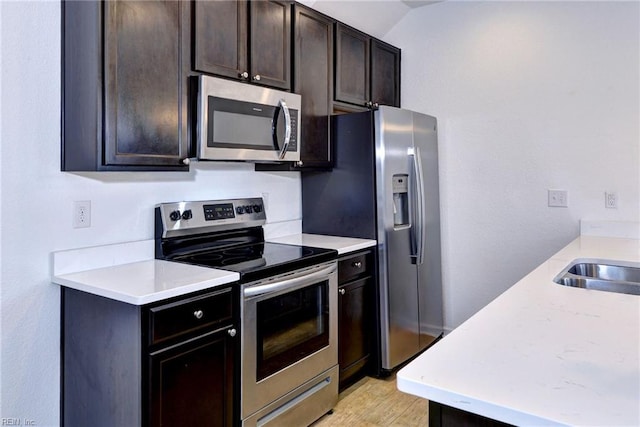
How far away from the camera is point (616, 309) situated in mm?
1337

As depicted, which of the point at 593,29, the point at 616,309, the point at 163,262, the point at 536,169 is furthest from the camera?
the point at 536,169

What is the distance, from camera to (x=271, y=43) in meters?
2.47

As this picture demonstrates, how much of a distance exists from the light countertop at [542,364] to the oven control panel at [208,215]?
61.2 inches

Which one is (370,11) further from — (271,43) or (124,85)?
(124,85)

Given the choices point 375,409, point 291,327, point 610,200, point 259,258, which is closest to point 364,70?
point 259,258

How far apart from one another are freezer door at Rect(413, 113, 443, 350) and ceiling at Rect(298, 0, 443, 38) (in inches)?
31.1

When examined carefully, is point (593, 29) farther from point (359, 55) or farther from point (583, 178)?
point (359, 55)

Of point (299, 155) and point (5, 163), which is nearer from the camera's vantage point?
point (5, 163)

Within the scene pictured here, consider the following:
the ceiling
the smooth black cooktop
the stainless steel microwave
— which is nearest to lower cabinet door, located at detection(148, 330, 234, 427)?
the smooth black cooktop

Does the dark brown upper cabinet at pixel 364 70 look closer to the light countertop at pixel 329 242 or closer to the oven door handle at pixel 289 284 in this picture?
the light countertop at pixel 329 242

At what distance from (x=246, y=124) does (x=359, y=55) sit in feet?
4.19

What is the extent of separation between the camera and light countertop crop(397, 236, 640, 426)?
79 centimetres

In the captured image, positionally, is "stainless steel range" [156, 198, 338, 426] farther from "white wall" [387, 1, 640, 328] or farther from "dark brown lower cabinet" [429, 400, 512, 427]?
"white wall" [387, 1, 640, 328]

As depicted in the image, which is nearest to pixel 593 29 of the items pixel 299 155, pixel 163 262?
pixel 299 155
